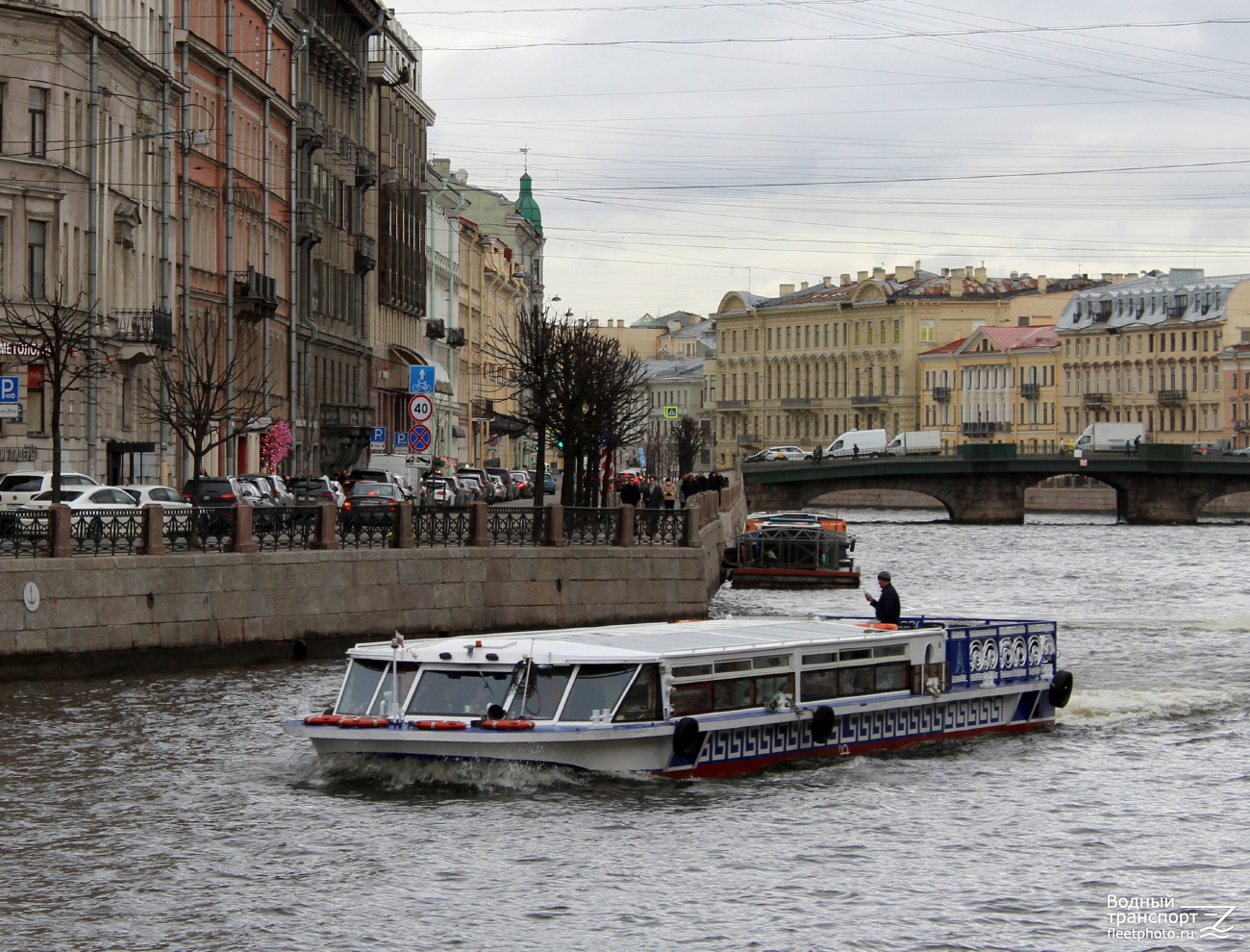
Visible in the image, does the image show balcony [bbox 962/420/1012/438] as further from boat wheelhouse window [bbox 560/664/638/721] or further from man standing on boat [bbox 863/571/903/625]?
boat wheelhouse window [bbox 560/664/638/721]

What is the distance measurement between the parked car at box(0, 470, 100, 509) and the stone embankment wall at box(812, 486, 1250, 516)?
261ft

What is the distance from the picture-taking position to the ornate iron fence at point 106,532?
29219mm

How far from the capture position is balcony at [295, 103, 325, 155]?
6569 centimetres

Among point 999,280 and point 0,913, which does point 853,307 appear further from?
point 0,913

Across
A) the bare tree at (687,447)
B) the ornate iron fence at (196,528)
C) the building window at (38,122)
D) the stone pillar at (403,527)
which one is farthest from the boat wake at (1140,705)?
the bare tree at (687,447)

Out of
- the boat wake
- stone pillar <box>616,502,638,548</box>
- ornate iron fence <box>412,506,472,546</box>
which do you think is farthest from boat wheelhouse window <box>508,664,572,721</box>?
stone pillar <box>616,502,638,548</box>

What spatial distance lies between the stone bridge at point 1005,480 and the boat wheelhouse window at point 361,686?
7943 centimetres

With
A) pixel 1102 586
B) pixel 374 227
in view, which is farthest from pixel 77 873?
pixel 374 227

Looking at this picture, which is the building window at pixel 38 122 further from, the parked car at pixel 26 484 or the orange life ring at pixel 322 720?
the orange life ring at pixel 322 720

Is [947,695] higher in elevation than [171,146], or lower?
lower

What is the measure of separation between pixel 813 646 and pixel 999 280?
143m

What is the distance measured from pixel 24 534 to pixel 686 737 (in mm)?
11597

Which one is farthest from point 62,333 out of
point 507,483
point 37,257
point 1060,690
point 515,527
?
point 507,483

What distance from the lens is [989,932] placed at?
15789mm
